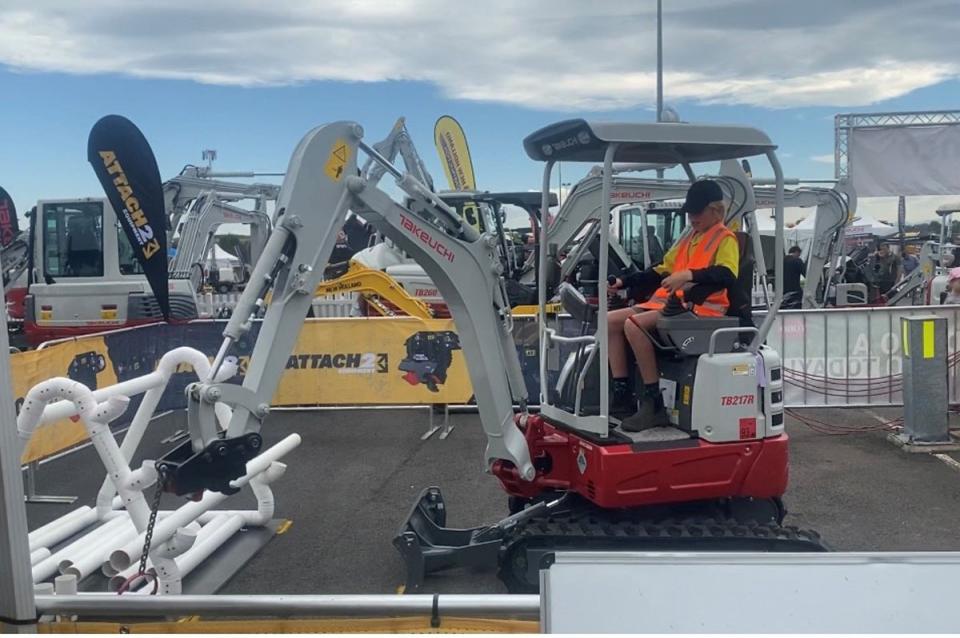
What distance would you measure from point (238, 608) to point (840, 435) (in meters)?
8.34

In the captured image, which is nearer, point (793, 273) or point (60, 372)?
point (60, 372)

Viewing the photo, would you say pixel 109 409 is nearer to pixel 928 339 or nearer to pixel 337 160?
pixel 337 160

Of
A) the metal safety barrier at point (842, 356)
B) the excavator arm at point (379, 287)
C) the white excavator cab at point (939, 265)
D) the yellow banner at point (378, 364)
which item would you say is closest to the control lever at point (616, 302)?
the yellow banner at point (378, 364)

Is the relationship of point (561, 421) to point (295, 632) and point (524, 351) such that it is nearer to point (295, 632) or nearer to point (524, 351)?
point (295, 632)

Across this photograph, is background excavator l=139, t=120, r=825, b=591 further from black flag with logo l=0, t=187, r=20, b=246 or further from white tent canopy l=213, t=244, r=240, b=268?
white tent canopy l=213, t=244, r=240, b=268

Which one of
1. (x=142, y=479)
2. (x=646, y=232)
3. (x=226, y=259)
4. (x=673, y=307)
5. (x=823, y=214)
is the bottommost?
(x=142, y=479)

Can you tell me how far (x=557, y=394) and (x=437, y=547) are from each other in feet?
4.29

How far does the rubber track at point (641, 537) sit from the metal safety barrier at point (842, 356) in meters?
5.83

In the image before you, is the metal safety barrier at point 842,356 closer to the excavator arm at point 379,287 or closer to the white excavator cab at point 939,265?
the white excavator cab at point 939,265

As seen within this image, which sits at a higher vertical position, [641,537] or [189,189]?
[189,189]

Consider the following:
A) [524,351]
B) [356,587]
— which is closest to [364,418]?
[524,351]

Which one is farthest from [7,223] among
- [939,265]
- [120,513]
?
[939,265]

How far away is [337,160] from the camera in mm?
4914

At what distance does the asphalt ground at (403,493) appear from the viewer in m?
5.98
